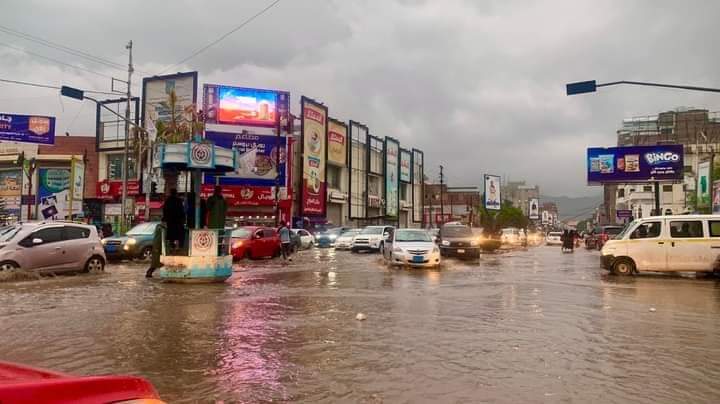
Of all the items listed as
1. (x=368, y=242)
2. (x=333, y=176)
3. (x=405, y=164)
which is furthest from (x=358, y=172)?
(x=368, y=242)

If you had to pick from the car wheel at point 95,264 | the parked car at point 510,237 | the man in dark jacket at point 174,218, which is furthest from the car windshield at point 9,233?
the parked car at point 510,237

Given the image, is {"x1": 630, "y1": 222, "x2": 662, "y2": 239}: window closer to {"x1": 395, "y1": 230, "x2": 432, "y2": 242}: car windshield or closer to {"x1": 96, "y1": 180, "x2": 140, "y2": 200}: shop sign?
{"x1": 395, "y1": 230, "x2": 432, "y2": 242}: car windshield

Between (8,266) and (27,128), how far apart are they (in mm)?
23969

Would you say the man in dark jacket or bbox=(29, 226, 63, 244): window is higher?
the man in dark jacket

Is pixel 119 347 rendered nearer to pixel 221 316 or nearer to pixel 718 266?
pixel 221 316

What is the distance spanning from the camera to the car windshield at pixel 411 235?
2112 cm

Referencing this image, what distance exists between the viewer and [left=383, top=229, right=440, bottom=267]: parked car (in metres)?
19.7

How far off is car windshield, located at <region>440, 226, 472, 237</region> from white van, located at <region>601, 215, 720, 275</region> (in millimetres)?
9938

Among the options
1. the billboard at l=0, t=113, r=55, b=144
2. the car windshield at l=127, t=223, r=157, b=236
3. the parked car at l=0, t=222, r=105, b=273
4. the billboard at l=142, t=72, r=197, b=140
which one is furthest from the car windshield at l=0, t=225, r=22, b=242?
the billboard at l=142, t=72, r=197, b=140

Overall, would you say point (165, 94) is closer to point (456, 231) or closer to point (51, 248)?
point (456, 231)

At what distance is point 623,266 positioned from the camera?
1769cm

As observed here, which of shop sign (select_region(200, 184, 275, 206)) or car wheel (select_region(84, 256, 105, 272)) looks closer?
car wheel (select_region(84, 256, 105, 272))

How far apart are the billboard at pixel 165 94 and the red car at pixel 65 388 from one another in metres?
46.8

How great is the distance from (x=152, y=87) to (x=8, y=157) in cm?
1300
